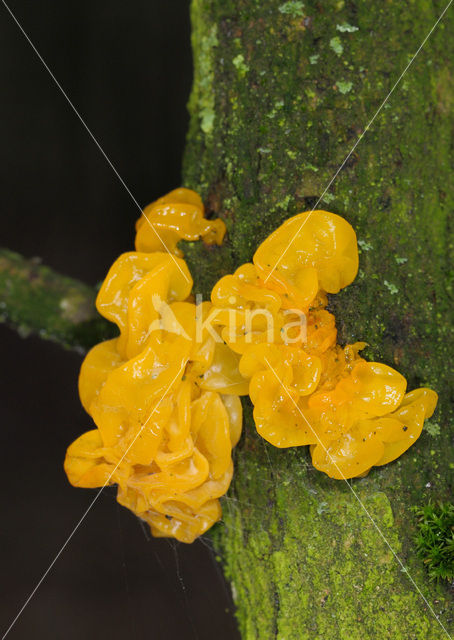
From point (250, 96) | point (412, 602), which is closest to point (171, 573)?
point (412, 602)

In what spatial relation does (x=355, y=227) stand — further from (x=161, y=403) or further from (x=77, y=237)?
(x=77, y=237)

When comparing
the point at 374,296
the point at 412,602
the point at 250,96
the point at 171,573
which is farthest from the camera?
the point at 171,573

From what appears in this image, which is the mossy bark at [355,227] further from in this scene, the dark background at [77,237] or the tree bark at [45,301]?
the dark background at [77,237]

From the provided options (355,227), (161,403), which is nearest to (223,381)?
(161,403)

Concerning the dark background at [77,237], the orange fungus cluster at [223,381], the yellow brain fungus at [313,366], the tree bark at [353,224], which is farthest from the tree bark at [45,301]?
the dark background at [77,237]

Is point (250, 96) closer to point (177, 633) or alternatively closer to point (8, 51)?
point (8, 51)

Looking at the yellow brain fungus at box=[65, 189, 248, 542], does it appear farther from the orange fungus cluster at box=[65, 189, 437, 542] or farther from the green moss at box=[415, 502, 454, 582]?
the green moss at box=[415, 502, 454, 582]

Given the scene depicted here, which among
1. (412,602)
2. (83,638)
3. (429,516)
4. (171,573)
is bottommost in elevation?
(83,638)

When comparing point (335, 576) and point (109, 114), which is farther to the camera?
point (109, 114)
